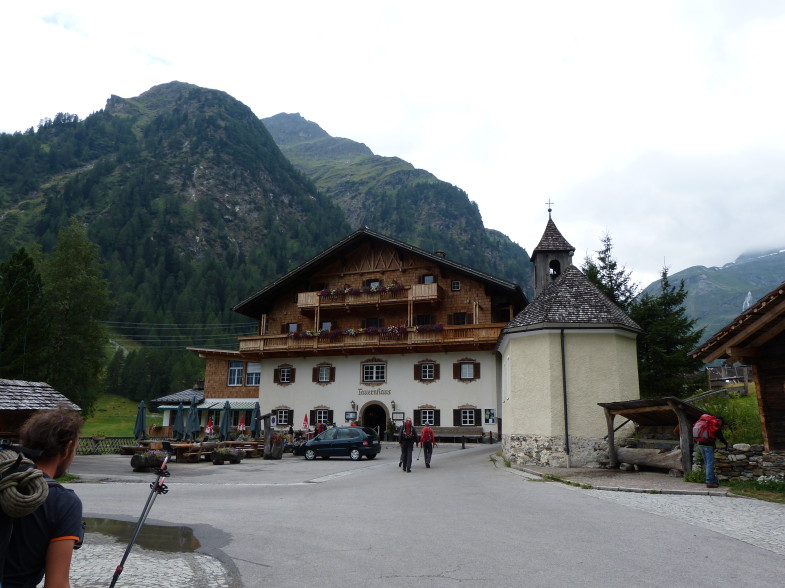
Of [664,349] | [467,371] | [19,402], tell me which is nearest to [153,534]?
[19,402]

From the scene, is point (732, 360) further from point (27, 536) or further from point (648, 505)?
point (27, 536)

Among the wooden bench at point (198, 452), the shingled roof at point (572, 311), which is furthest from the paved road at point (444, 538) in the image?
the wooden bench at point (198, 452)

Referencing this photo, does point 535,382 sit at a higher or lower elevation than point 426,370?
lower

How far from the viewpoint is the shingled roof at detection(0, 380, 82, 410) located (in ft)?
48.5

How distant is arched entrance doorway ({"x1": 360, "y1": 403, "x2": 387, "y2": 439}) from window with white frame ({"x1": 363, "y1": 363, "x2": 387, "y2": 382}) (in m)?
1.68

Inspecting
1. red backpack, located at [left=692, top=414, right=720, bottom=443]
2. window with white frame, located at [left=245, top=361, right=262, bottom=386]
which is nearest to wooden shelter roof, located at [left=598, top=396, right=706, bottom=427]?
red backpack, located at [left=692, top=414, right=720, bottom=443]

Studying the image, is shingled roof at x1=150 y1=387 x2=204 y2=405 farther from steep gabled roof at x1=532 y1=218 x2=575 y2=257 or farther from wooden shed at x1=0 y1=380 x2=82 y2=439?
wooden shed at x1=0 y1=380 x2=82 y2=439

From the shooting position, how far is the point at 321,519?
9586 millimetres

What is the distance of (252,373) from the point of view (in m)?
42.0

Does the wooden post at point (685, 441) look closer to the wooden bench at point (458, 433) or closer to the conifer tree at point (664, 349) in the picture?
the conifer tree at point (664, 349)

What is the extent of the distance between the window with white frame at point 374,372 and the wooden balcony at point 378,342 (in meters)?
1.05

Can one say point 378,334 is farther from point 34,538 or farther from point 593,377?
point 34,538

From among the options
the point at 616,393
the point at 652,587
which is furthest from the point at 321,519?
the point at 616,393

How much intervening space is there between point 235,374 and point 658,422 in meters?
31.5
